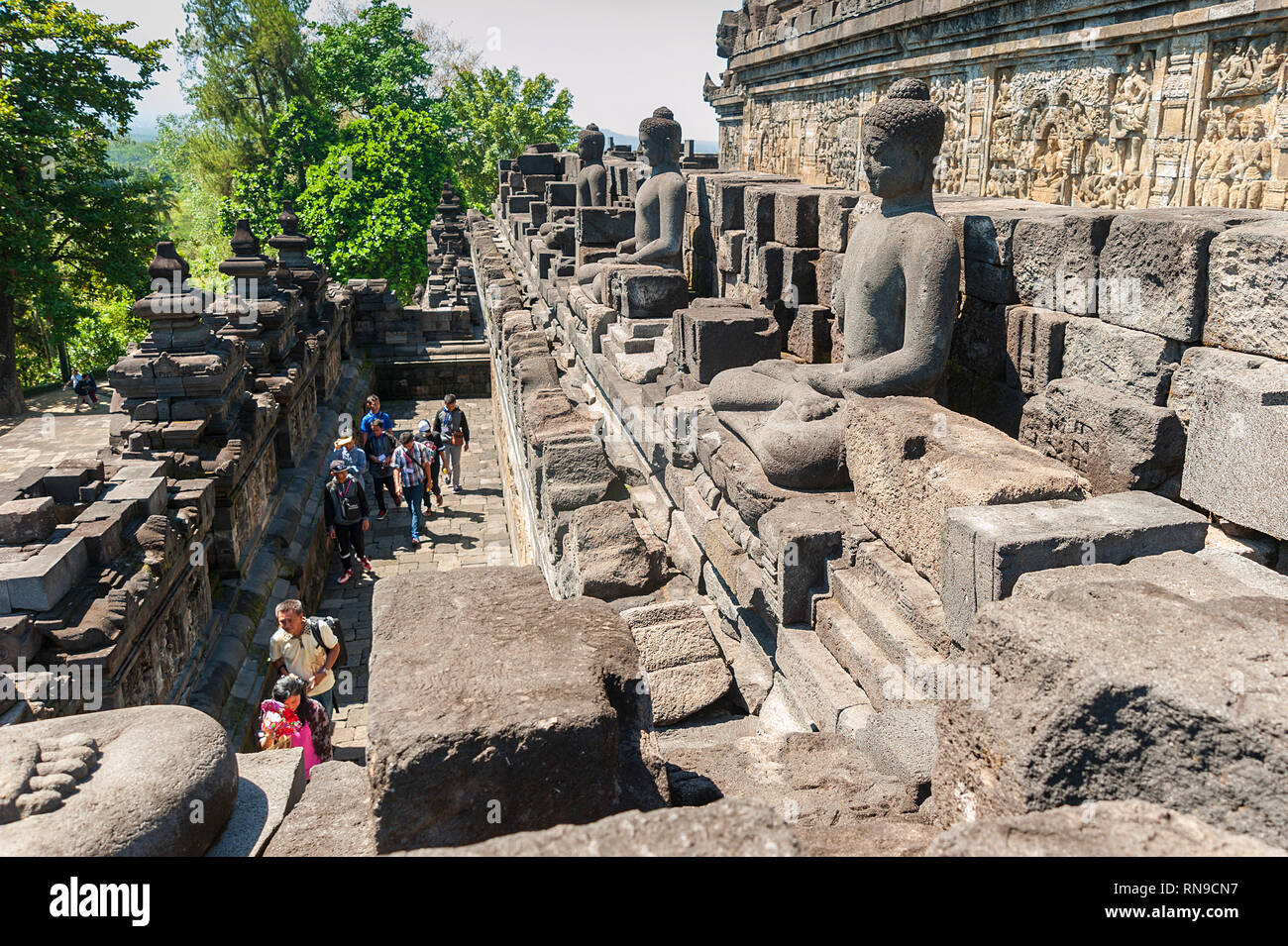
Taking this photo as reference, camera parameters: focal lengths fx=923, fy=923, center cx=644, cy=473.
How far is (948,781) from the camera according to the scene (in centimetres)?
215

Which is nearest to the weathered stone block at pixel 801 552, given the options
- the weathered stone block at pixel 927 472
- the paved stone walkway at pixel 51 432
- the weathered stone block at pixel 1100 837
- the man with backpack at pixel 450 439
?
the weathered stone block at pixel 927 472

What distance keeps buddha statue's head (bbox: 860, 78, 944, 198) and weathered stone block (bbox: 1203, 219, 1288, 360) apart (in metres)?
1.33

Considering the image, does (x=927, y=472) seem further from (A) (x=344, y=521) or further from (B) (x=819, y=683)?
(A) (x=344, y=521)

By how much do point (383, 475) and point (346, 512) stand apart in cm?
208

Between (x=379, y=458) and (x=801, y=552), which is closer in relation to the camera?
(x=801, y=552)

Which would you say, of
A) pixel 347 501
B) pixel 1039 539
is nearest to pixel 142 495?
pixel 347 501

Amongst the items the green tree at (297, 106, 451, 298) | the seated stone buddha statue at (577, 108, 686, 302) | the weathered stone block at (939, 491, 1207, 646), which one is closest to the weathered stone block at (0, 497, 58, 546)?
the seated stone buddha statue at (577, 108, 686, 302)

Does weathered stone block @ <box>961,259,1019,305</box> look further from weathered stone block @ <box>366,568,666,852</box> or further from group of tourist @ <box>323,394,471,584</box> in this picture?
group of tourist @ <box>323,394,471,584</box>

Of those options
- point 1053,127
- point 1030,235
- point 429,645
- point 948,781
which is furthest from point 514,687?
point 1053,127

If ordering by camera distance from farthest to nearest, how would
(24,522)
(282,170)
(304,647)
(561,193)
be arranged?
(282,170), (561,193), (304,647), (24,522)

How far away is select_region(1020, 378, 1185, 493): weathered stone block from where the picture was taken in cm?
306

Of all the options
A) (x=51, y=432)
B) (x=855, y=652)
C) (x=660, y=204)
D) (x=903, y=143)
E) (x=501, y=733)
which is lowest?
(x=51, y=432)

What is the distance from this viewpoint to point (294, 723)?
17.4 ft
